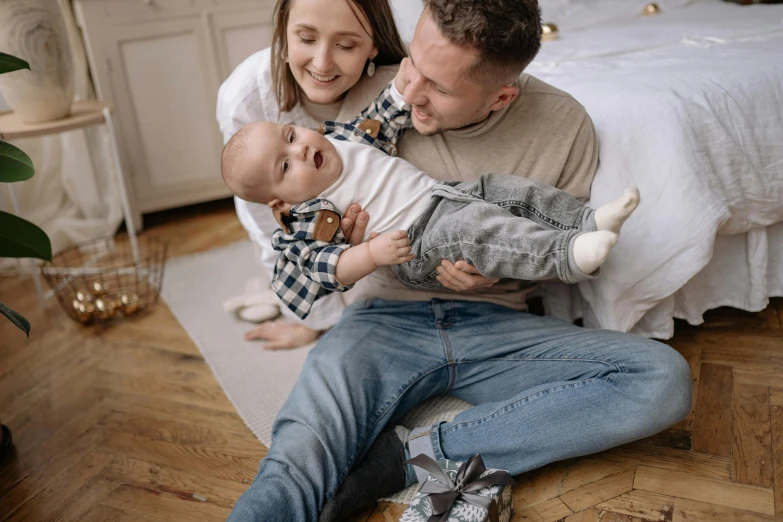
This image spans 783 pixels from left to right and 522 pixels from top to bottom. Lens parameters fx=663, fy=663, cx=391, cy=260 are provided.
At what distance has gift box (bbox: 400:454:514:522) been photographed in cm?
95

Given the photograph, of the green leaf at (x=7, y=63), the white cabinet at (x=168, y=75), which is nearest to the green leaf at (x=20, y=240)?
the green leaf at (x=7, y=63)

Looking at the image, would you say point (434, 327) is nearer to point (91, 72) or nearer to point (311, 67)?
point (311, 67)

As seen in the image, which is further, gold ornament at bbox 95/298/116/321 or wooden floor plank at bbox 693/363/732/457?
gold ornament at bbox 95/298/116/321

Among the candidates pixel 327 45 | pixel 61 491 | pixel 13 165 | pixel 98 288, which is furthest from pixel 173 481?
pixel 98 288

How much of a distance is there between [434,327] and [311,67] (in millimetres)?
541

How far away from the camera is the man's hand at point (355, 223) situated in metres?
1.18

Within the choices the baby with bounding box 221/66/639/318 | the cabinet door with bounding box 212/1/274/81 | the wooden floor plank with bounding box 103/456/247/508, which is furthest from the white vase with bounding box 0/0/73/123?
the wooden floor plank with bounding box 103/456/247/508

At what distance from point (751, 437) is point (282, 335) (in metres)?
1.01

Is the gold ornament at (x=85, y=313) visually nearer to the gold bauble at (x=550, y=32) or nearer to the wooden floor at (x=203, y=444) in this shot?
the wooden floor at (x=203, y=444)

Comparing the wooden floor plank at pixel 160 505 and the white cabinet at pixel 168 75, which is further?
the white cabinet at pixel 168 75

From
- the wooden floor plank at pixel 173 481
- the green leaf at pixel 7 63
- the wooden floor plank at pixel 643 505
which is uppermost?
the green leaf at pixel 7 63

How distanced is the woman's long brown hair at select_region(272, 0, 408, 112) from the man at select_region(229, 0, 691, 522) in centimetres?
7

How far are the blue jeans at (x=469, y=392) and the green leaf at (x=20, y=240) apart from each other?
1.57ft

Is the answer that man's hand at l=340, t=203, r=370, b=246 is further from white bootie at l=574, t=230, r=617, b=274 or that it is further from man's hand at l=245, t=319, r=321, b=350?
man's hand at l=245, t=319, r=321, b=350
